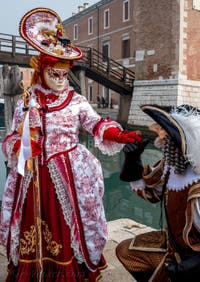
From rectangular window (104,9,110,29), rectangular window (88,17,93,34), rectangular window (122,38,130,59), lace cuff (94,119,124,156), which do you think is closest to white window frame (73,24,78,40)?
rectangular window (88,17,93,34)

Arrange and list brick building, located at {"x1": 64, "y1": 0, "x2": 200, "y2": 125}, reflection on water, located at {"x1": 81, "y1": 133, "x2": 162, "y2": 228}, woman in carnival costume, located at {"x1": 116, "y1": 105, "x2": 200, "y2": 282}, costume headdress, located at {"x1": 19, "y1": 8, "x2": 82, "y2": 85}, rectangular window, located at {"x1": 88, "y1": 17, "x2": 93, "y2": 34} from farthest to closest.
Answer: rectangular window, located at {"x1": 88, "y1": 17, "x2": 93, "y2": 34} < brick building, located at {"x1": 64, "y1": 0, "x2": 200, "y2": 125} < reflection on water, located at {"x1": 81, "y1": 133, "x2": 162, "y2": 228} < costume headdress, located at {"x1": 19, "y1": 8, "x2": 82, "y2": 85} < woman in carnival costume, located at {"x1": 116, "y1": 105, "x2": 200, "y2": 282}

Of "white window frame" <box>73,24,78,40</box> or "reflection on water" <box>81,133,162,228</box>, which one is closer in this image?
"reflection on water" <box>81,133,162,228</box>

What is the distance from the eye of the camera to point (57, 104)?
2.46 metres

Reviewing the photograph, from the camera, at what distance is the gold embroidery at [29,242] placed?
236 cm

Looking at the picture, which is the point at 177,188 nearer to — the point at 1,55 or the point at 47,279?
the point at 47,279

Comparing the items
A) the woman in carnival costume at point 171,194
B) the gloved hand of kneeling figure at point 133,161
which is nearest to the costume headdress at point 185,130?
the woman in carnival costume at point 171,194

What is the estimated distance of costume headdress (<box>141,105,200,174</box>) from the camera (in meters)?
1.65

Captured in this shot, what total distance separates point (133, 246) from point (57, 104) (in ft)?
3.50

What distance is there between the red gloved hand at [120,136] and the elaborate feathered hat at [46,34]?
1.94ft

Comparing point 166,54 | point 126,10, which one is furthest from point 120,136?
point 126,10

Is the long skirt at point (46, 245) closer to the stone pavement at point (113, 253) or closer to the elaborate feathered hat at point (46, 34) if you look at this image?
the stone pavement at point (113, 253)

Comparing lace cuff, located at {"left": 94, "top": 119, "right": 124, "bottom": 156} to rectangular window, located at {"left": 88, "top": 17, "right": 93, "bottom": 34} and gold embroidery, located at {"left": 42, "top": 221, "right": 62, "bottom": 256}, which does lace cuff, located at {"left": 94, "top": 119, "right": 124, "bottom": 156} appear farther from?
rectangular window, located at {"left": 88, "top": 17, "right": 93, "bottom": 34}

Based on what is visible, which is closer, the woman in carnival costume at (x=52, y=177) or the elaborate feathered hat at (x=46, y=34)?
the woman in carnival costume at (x=52, y=177)

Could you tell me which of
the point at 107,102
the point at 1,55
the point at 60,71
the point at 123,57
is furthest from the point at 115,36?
the point at 60,71
